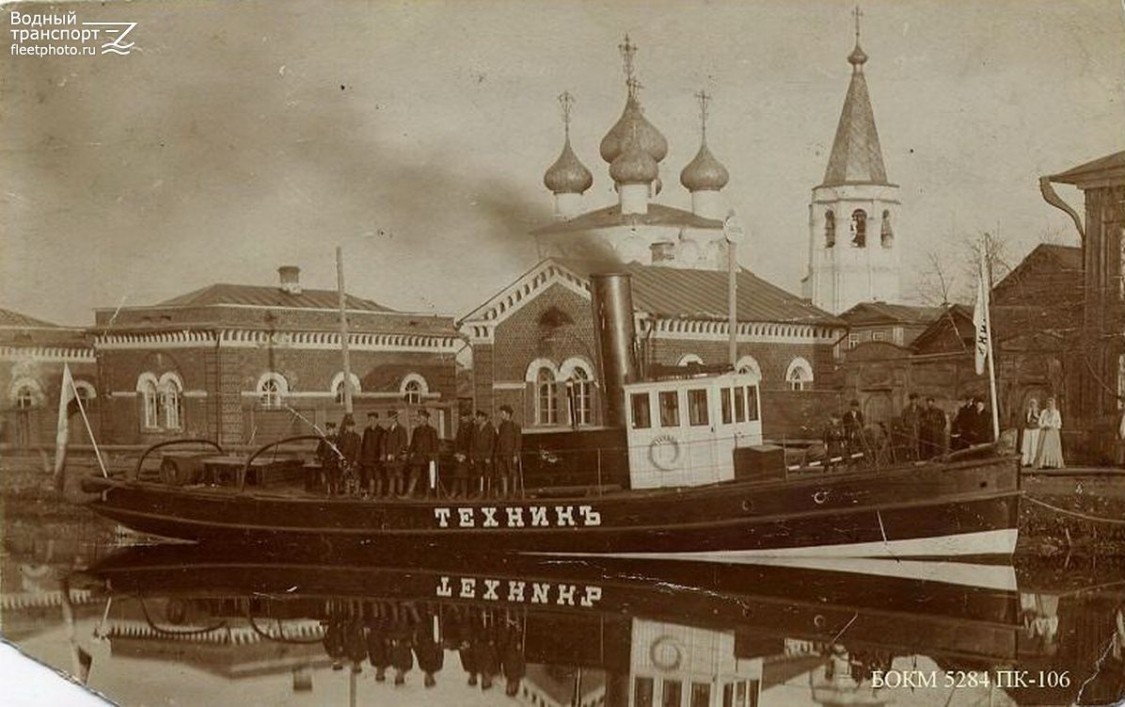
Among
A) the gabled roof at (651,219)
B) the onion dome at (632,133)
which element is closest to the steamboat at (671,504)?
the onion dome at (632,133)

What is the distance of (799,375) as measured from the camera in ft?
46.9

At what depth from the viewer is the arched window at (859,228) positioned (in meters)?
12.8

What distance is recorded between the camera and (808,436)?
44.4ft

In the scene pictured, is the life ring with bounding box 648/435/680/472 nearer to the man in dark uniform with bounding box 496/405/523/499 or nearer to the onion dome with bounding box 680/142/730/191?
the man in dark uniform with bounding box 496/405/523/499

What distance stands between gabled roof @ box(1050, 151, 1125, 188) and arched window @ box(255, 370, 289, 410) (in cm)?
757

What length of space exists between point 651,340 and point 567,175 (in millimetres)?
2449

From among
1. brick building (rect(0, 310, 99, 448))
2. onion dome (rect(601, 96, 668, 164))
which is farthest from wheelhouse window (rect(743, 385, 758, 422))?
brick building (rect(0, 310, 99, 448))

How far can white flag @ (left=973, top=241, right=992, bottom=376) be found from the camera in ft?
33.5

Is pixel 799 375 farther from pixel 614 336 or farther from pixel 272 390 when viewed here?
pixel 272 390

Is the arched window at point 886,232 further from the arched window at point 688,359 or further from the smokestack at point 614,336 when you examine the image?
the smokestack at point 614,336

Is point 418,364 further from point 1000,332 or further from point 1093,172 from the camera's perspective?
point 1093,172

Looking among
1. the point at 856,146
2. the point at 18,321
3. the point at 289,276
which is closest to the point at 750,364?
the point at 856,146

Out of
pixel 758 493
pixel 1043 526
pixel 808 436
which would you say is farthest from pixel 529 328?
pixel 1043 526

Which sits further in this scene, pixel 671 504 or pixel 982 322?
pixel 671 504
